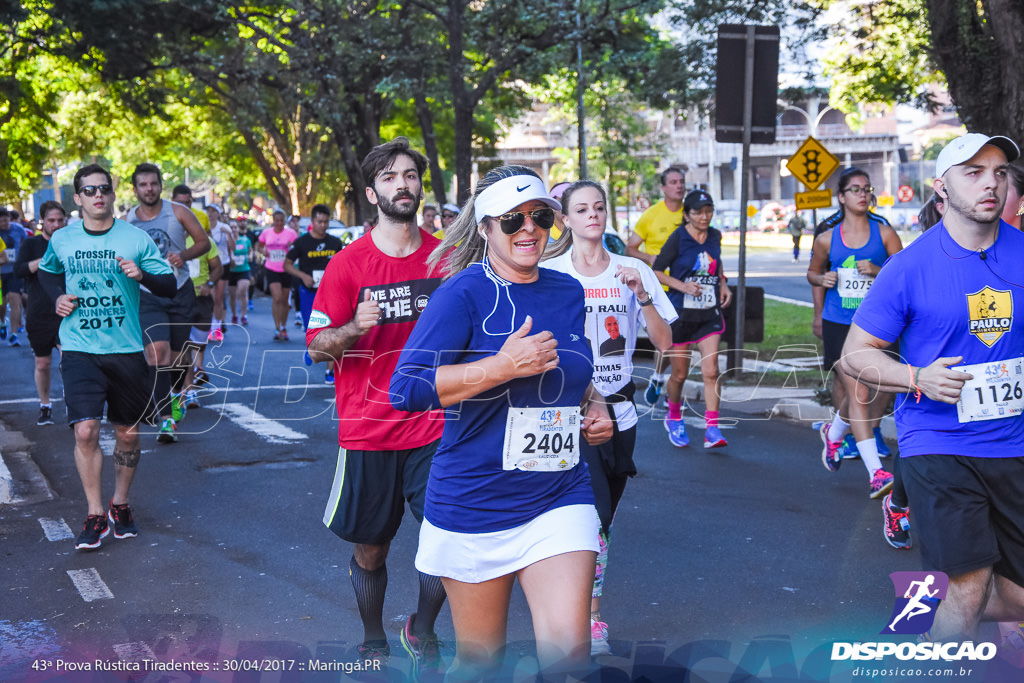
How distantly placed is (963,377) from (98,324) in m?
4.87

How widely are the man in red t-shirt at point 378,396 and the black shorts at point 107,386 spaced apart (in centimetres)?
245

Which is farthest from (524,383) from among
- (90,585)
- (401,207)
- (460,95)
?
(460,95)

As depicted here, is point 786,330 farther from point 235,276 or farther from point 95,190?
point 95,190

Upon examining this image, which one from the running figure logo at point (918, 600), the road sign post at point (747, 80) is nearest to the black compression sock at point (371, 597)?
the running figure logo at point (918, 600)

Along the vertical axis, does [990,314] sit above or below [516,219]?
below

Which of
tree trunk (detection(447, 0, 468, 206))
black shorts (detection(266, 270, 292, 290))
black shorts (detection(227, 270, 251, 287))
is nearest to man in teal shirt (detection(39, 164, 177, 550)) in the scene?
tree trunk (detection(447, 0, 468, 206))

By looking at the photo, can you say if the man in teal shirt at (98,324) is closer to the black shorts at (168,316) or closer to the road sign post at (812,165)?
the black shorts at (168,316)

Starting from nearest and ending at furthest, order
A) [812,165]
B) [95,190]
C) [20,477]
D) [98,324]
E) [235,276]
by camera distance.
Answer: [95,190], [98,324], [20,477], [812,165], [235,276]

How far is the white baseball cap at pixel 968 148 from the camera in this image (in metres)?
3.93

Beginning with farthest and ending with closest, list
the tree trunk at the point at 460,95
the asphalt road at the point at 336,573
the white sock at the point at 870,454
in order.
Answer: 1. the tree trunk at the point at 460,95
2. the white sock at the point at 870,454
3. the asphalt road at the point at 336,573

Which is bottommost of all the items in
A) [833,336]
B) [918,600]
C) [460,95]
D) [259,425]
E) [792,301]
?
[259,425]

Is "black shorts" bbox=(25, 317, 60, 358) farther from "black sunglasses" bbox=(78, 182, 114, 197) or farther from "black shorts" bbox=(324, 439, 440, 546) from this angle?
"black shorts" bbox=(324, 439, 440, 546)

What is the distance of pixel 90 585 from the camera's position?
19.5ft

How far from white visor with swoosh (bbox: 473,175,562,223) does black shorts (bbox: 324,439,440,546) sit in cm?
132
